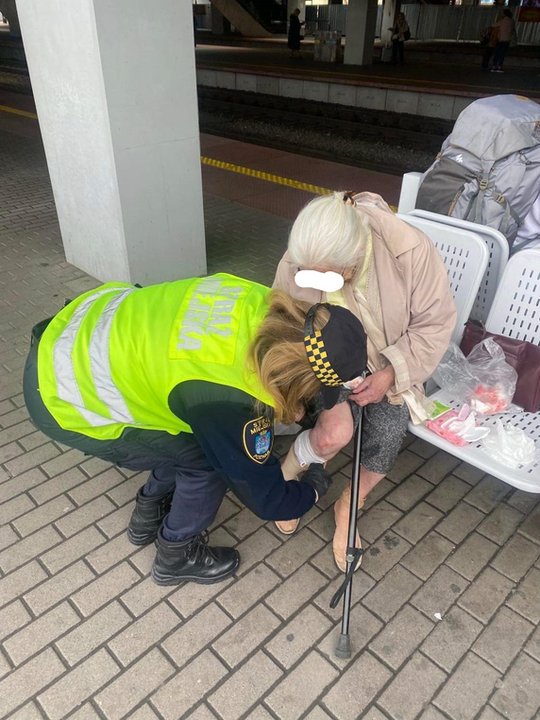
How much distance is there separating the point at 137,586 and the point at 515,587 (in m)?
1.56

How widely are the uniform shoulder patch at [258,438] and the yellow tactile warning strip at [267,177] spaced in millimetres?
5705

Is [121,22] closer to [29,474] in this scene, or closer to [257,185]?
[29,474]

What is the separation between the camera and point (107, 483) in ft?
9.40

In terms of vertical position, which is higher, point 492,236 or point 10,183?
point 492,236

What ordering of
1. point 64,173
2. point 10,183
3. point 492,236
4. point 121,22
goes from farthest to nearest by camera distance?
1. point 10,183
2. point 64,173
3. point 121,22
4. point 492,236

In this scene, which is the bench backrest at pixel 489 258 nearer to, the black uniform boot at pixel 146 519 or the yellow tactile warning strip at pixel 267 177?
the black uniform boot at pixel 146 519

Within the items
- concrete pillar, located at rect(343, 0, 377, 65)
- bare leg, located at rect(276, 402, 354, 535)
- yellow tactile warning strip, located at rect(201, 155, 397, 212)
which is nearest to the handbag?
bare leg, located at rect(276, 402, 354, 535)

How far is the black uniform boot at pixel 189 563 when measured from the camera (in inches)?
90.8

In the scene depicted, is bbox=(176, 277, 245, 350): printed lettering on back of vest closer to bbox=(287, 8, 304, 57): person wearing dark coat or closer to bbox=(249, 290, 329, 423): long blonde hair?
bbox=(249, 290, 329, 423): long blonde hair

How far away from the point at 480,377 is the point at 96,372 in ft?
5.40

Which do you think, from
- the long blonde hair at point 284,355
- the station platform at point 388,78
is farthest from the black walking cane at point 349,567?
the station platform at point 388,78

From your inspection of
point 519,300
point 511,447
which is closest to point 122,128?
point 519,300

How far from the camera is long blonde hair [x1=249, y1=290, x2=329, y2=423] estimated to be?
160cm

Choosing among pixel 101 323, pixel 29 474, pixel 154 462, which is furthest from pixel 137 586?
pixel 101 323
